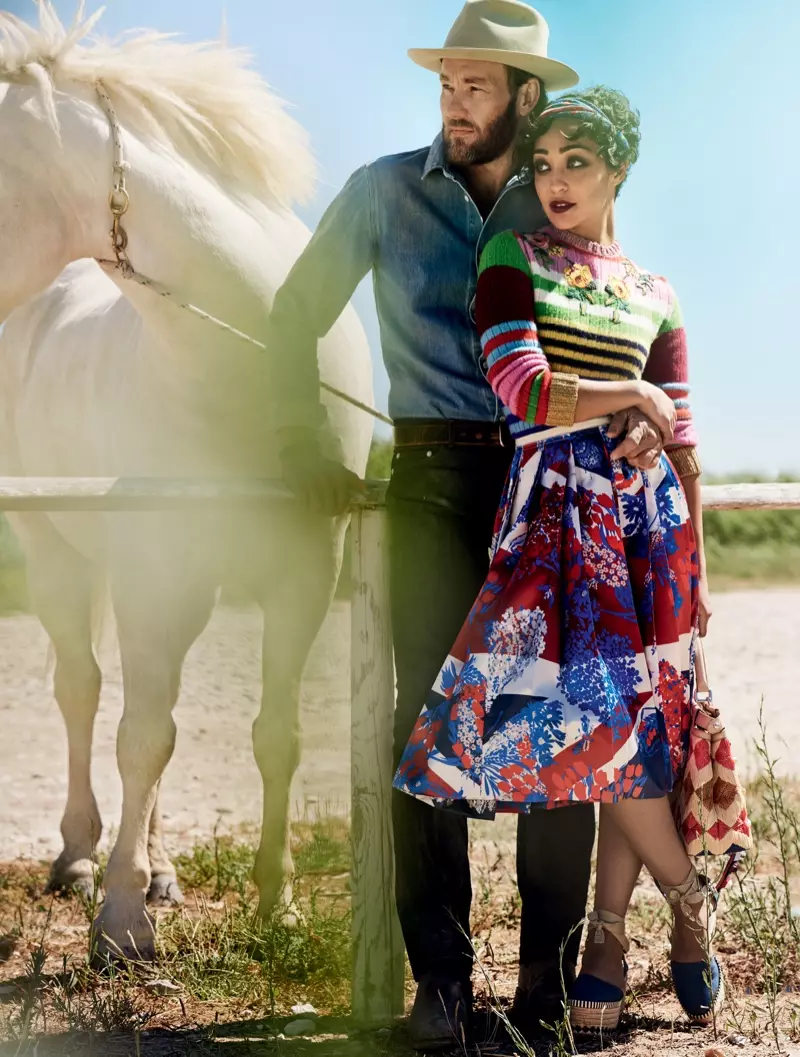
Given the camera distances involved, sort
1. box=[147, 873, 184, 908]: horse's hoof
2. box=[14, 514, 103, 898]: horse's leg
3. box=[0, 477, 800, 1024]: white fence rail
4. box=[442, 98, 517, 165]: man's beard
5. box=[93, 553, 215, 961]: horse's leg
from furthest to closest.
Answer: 1. box=[14, 514, 103, 898]: horse's leg
2. box=[147, 873, 184, 908]: horse's hoof
3. box=[93, 553, 215, 961]: horse's leg
4. box=[0, 477, 800, 1024]: white fence rail
5. box=[442, 98, 517, 165]: man's beard

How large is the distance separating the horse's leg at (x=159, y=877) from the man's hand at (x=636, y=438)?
87.5 inches

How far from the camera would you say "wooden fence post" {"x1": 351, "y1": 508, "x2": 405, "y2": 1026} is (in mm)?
2707

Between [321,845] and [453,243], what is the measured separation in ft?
5.78

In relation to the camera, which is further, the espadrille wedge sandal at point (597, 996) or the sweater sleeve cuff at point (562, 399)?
the espadrille wedge sandal at point (597, 996)

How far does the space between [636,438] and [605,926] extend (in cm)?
103

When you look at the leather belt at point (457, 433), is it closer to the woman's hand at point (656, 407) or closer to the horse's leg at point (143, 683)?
the woman's hand at point (656, 407)

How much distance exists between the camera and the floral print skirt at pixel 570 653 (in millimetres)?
2186

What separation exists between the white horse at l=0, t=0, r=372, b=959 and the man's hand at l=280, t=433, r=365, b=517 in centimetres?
11

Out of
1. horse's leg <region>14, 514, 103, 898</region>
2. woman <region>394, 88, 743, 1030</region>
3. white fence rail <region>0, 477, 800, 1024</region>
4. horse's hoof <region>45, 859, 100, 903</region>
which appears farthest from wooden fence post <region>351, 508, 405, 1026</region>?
horse's leg <region>14, 514, 103, 898</region>

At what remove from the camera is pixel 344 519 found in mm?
3395

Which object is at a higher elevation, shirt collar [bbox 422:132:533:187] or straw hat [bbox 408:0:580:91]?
straw hat [bbox 408:0:580:91]

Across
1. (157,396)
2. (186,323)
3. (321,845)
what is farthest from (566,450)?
(321,845)

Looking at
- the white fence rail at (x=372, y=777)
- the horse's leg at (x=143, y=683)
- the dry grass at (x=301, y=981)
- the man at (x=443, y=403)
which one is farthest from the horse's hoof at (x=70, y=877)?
the man at (x=443, y=403)

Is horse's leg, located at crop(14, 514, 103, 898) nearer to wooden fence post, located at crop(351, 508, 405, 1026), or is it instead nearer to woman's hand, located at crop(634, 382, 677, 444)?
wooden fence post, located at crop(351, 508, 405, 1026)
